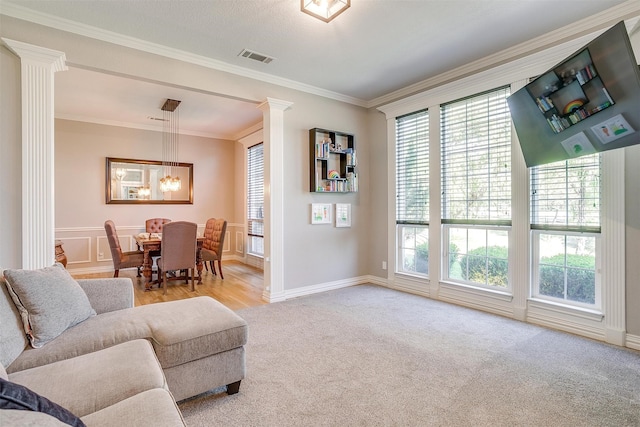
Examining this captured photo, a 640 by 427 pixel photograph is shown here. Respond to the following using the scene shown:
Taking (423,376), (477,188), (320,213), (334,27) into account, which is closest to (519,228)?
(477,188)

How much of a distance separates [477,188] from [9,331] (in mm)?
4125

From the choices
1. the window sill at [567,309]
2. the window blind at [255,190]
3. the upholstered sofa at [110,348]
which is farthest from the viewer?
the window blind at [255,190]

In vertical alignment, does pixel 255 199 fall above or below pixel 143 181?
below

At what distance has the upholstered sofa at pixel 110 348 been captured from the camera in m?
1.19

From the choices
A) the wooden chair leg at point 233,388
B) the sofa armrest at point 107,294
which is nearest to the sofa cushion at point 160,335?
the sofa armrest at point 107,294

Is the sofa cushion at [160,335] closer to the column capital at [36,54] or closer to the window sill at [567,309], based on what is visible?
the column capital at [36,54]

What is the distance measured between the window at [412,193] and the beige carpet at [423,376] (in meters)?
1.23

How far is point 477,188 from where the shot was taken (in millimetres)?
3688

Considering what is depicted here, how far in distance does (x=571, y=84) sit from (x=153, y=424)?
311 cm

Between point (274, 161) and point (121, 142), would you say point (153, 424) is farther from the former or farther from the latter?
Answer: point (121, 142)

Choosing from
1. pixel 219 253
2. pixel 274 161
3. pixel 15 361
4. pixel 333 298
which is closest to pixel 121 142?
pixel 219 253

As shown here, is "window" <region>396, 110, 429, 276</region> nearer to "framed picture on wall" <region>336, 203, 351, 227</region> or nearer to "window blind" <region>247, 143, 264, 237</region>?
"framed picture on wall" <region>336, 203, 351, 227</region>

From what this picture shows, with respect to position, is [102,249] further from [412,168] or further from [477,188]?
[477,188]

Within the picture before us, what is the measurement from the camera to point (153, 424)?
1.04 m
